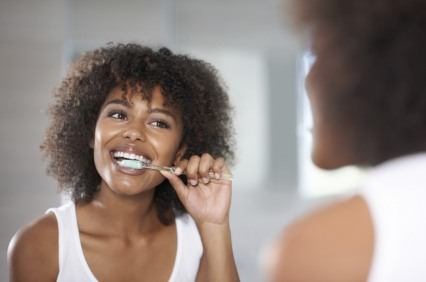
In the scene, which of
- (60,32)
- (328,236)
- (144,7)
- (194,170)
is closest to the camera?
(328,236)

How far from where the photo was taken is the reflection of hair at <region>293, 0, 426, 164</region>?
0.47 meters

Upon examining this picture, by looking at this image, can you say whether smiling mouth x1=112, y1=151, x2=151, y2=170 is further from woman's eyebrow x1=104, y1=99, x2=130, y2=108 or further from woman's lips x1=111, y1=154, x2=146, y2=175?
woman's eyebrow x1=104, y1=99, x2=130, y2=108

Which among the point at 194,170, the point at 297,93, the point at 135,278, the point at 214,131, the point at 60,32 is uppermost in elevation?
the point at 60,32

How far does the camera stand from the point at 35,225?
1.13 meters

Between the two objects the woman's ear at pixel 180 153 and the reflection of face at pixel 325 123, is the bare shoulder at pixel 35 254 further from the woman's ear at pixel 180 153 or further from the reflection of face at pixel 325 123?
the reflection of face at pixel 325 123

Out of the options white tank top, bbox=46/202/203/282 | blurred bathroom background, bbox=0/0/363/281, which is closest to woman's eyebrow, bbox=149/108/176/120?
white tank top, bbox=46/202/203/282

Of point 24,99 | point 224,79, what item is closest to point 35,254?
point 24,99

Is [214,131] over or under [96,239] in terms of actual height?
over

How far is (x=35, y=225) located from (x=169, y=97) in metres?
0.38

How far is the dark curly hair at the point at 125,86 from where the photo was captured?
1.20 meters

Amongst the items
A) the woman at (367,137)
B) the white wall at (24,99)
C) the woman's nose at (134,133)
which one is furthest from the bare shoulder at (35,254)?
the white wall at (24,99)

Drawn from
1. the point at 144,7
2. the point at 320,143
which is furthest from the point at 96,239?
the point at 144,7

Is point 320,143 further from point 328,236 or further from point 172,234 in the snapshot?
point 172,234

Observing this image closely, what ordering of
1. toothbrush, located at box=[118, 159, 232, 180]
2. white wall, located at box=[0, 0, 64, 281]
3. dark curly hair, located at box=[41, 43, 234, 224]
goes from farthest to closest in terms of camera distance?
white wall, located at box=[0, 0, 64, 281]
dark curly hair, located at box=[41, 43, 234, 224]
toothbrush, located at box=[118, 159, 232, 180]
